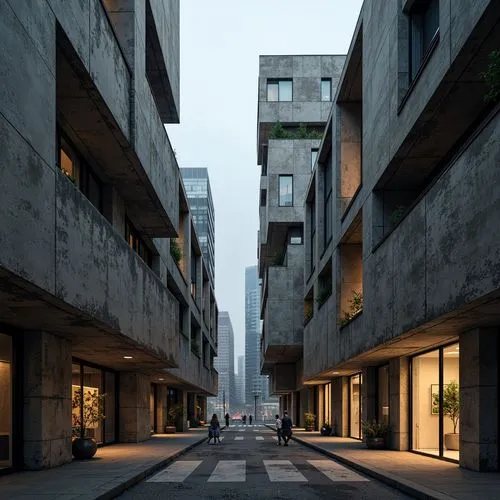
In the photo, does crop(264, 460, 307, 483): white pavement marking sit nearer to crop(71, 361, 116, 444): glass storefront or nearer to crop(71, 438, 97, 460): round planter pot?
crop(71, 438, 97, 460): round planter pot

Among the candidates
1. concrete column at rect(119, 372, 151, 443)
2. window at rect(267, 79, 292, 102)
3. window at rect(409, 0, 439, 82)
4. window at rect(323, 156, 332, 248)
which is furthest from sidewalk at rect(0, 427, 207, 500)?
window at rect(267, 79, 292, 102)

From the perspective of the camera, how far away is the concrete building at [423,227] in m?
12.7

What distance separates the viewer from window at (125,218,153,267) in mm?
23773

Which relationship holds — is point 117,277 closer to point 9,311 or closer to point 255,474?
point 9,311

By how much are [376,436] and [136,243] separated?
34.5 feet

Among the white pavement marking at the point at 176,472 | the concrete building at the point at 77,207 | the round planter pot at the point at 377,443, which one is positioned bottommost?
the round planter pot at the point at 377,443

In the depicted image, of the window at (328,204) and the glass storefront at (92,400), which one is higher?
the window at (328,204)

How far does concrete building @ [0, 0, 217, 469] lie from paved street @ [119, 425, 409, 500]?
10.5 ft

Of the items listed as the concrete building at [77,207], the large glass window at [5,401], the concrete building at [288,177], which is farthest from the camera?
the concrete building at [288,177]

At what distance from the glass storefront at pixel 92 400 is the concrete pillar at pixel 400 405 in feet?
31.0

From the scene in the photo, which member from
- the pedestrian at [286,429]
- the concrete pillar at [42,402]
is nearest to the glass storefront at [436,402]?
the pedestrian at [286,429]

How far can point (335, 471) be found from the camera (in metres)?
18.0

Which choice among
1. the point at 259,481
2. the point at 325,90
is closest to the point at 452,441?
the point at 259,481

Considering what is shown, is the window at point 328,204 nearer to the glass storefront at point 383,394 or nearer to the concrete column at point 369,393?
the concrete column at point 369,393
